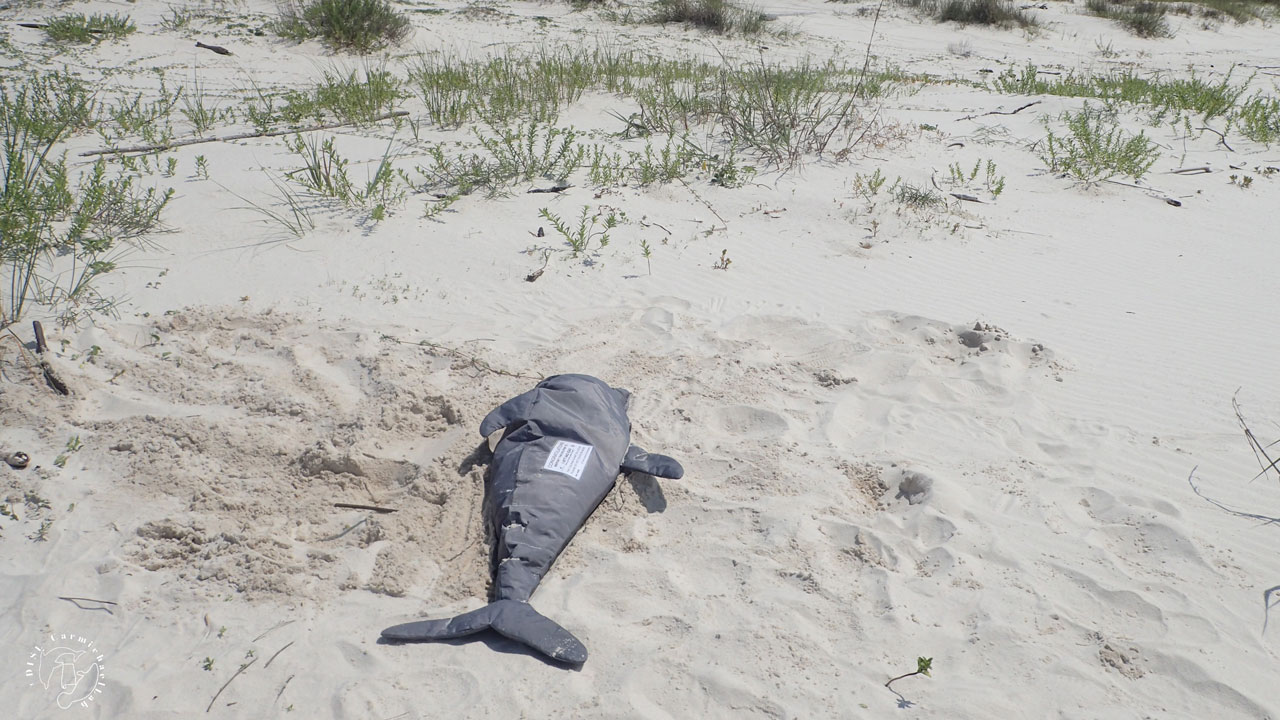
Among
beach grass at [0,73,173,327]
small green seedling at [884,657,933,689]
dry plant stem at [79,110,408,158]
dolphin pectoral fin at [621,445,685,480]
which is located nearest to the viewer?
small green seedling at [884,657,933,689]

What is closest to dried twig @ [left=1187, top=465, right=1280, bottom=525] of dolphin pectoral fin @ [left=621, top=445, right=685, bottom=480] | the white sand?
the white sand

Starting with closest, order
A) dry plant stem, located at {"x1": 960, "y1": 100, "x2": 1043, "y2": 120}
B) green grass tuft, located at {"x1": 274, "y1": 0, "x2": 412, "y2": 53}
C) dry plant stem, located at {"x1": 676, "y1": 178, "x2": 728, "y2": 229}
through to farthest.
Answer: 1. dry plant stem, located at {"x1": 676, "y1": 178, "x2": 728, "y2": 229}
2. dry plant stem, located at {"x1": 960, "y1": 100, "x2": 1043, "y2": 120}
3. green grass tuft, located at {"x1": 274, "y1": 0, "x2": 412, "y2": 53}

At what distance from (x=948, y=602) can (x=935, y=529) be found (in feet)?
1.09

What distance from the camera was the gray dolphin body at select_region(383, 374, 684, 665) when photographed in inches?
83.6

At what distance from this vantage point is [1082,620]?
227 cm

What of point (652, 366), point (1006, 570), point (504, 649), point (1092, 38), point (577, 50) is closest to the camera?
point (504, 649)

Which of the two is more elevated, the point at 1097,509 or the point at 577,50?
the point at 577,50

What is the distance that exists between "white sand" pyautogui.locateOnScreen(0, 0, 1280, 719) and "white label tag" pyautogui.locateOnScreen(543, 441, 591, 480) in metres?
0.22

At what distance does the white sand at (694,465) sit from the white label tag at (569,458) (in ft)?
0.72

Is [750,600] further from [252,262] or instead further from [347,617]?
[252,262]

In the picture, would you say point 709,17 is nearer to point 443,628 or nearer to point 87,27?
point 87,27

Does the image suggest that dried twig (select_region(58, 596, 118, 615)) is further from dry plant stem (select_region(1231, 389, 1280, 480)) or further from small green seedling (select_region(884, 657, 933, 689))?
dry plant stem (select_region(1231, 389, 1280, 480))

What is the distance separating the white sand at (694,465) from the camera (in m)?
2.09

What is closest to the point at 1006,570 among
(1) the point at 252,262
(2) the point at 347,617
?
(2) the point at 347,617
